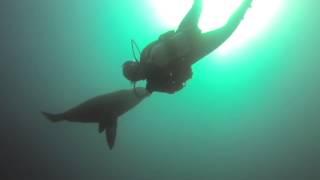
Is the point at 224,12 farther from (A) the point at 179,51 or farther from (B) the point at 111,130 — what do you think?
(B) the point at 111,130

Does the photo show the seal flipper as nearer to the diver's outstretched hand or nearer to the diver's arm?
the diver's arm

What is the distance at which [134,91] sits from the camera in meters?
2.62

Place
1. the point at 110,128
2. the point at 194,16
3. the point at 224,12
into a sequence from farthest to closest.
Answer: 1. the point at 224,12
2. the point at 110,128
3. the point at 194,16

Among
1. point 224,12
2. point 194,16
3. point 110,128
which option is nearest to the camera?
point 194,16

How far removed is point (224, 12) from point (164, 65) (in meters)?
1.10

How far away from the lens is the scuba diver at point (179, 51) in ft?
8.00

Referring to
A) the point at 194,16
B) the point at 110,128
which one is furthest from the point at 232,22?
the point at 110,128

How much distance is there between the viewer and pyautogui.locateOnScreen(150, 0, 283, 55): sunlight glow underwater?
350cm

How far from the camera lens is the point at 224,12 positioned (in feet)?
11.2

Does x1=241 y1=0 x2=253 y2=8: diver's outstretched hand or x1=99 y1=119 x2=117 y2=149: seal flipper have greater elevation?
x1=241 y1=0 x2=253 y2=8: diver's outstretched hand

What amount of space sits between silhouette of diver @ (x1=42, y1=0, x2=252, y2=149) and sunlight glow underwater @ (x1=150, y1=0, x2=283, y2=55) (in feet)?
3.31

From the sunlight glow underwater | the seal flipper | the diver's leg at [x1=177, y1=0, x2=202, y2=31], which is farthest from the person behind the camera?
the sunlight glow underwater

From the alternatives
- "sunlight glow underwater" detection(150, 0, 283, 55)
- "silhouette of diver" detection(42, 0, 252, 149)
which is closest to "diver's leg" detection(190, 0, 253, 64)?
"silhouette of diver" detection(42, 0, 252, 149)

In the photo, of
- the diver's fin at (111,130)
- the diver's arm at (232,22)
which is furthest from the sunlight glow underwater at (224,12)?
the diver's fin at (111,130)
